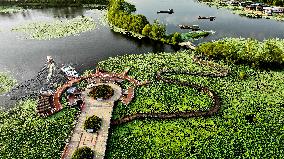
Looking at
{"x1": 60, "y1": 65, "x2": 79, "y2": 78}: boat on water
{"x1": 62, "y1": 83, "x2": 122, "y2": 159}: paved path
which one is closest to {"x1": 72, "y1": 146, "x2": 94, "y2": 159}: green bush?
{"x1": 62, "y1": 83, "x2": 122, "y2": 159}: paved path

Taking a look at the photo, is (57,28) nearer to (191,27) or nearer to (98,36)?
(98,36)

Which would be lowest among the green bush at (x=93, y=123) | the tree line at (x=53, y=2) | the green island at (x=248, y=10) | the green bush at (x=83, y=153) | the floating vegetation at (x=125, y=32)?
the green bush at (x=83, y=153)

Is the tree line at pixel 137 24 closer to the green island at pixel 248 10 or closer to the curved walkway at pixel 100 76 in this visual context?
the curved walkway at pixel 100 76

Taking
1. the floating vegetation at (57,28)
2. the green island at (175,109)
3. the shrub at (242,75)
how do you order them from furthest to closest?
the floating vegetation at (57,28)
the shrub at (242,75)
the green island at (175,109)

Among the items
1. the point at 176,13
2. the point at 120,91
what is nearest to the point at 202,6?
the point at 176,13

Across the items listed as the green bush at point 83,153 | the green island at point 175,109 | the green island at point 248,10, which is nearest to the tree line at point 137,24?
the green island at point 175,109

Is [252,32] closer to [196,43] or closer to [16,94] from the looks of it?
[196,43]
